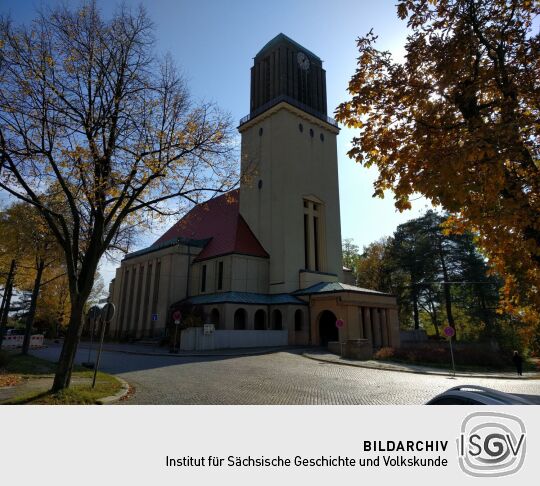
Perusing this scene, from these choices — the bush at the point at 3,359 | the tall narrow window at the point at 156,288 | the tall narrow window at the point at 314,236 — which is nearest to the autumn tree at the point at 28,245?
the bush at the point at 3,359

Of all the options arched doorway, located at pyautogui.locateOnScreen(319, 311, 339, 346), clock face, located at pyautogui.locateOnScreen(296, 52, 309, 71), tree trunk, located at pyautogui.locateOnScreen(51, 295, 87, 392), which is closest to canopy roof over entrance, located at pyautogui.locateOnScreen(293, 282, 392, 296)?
arched doorway, located at pyautogui.locateOnScreen(319, 311, 339, 346)

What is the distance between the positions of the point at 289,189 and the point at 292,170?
7.45ft

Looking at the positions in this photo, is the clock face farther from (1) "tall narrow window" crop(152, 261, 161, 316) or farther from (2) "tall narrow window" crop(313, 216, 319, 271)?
(1) "tall narrow window" crop(152, 261, 161, 316)

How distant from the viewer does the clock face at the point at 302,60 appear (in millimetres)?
44541

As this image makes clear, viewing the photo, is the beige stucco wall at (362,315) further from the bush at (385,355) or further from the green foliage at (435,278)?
the green foliage at (435,278)

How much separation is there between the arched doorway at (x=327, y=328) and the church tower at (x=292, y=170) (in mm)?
3645

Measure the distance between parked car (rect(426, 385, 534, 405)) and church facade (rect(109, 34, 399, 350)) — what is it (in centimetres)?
2674

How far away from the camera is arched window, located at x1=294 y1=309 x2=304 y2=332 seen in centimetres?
3353

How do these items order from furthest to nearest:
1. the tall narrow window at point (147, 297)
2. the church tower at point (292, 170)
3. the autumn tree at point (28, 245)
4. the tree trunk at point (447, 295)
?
the tree trunk at point (447, 295) < the tall narrow window at point (147, 297) < the church tower at point (292, 170) < the autumn tree at point (28, 245)

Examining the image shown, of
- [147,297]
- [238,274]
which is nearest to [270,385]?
[238,274]

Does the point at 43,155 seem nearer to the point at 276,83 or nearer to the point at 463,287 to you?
the point at 276,83

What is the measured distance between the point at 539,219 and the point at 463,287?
44983mm

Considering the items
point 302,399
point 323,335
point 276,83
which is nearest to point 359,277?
point 323,335

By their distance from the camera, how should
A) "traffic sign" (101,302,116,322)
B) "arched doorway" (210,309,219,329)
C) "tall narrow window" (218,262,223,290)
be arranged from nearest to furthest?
"traffic sign" (101,302,116,322)
"arched doorway" (210,309,219,329)
"tall narrow window" (218,262,223,290)
